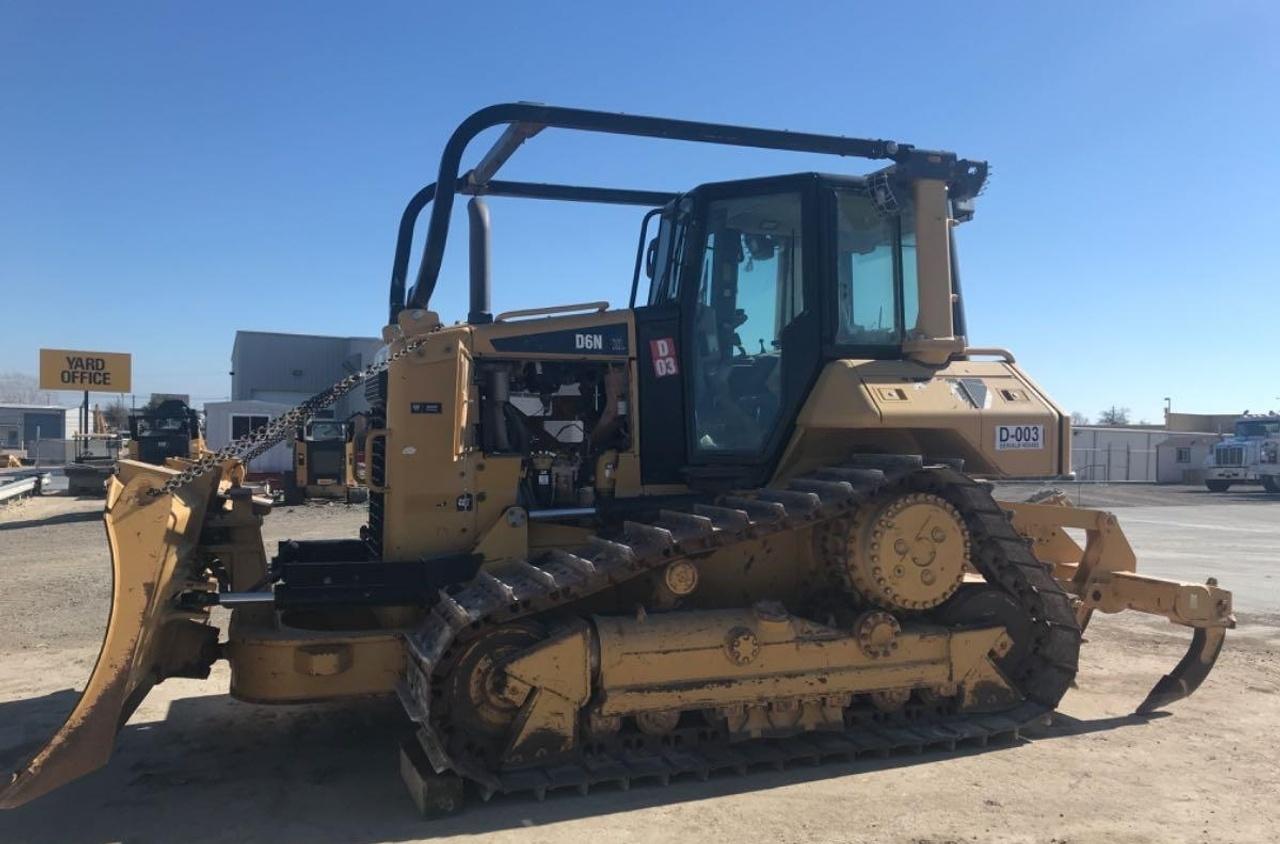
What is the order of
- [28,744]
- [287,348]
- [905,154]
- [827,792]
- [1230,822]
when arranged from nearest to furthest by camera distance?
[1230,822] < [827,792] < [28,744] < [905,154] < [287,348]

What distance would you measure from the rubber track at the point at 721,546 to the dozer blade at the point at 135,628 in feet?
4.47

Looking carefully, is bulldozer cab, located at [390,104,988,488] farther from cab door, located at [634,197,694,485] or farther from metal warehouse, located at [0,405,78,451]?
metal warehouse, located at [0,405,78,451]

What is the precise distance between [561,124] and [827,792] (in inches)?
178

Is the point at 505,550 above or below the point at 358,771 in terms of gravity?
above

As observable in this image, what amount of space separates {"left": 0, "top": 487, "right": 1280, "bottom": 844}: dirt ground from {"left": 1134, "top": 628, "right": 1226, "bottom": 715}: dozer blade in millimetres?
153

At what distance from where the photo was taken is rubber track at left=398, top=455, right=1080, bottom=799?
5207mm

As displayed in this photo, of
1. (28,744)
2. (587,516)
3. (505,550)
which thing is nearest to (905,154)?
(587,516)

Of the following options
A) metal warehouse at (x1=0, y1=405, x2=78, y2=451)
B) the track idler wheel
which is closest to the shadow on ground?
the track idler wheel

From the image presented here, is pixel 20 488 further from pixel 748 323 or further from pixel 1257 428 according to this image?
pixel 1257 428

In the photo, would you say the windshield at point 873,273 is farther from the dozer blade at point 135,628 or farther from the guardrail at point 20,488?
the guardrail at point 20,488

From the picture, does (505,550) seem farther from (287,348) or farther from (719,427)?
(287,348)

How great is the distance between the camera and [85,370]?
3988cm

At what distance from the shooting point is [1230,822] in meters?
4.98

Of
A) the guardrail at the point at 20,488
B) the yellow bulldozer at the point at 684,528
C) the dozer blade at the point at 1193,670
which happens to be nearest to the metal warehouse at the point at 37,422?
the guardrail at the point at 20,488
